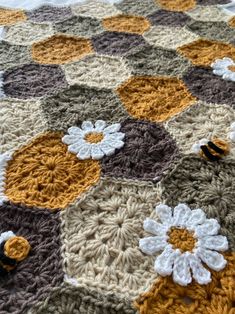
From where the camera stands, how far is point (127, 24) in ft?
4.02

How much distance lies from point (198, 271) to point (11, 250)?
0.28 metres

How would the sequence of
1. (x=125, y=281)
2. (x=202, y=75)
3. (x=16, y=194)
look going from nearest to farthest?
(x=125, y=281)
(x=16, y=194)
(x=202, y=75)

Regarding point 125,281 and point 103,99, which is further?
point 103,99

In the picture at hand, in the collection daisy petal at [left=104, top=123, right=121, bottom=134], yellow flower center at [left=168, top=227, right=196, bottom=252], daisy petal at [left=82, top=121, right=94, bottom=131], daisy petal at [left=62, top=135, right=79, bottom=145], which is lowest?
yellow flower center at [left=168, top=227, right=196, bottom=252]

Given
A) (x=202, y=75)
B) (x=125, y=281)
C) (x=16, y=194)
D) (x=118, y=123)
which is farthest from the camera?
(x=202, y=75)

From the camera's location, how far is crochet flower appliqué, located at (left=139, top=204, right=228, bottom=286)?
592 mm

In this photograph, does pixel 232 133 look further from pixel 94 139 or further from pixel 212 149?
pixel 94 139

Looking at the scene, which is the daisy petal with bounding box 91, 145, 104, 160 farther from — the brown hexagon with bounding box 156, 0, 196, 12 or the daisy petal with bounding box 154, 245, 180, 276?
the brown hexagon with bounding box 156, 0, 196, 12

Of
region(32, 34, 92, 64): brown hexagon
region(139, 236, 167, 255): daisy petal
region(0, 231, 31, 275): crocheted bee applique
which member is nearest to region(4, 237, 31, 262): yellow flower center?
region(0, 231, 31, 275): crocheted bee applique

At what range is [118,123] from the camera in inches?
34.0

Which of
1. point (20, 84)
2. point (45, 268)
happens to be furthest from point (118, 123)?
point (45, 268)

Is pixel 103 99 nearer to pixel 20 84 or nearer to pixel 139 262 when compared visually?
pixel 20 84

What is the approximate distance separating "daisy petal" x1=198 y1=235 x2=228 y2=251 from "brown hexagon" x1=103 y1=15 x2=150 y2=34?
74 centimetres

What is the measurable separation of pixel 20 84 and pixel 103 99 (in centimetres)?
20
